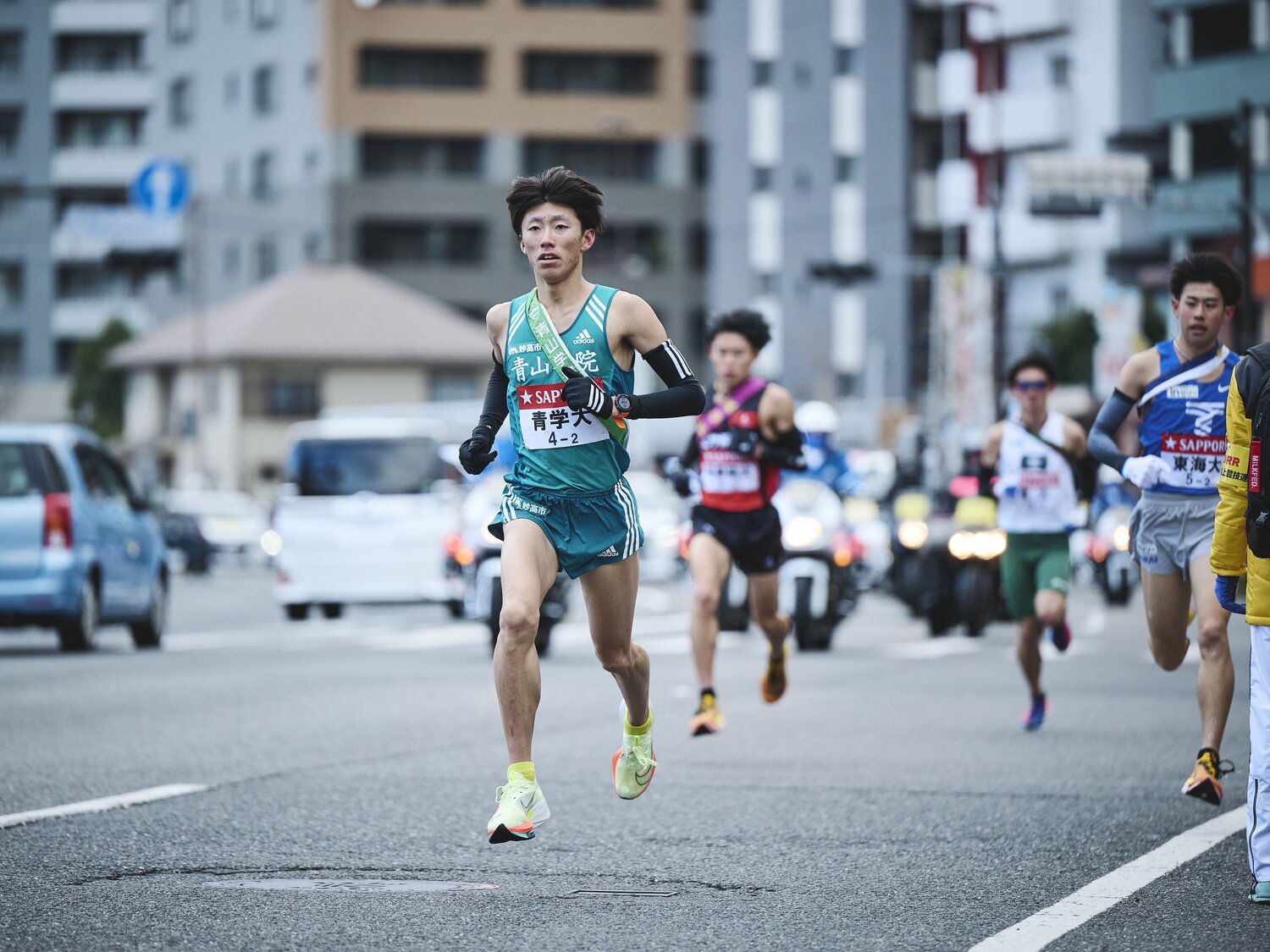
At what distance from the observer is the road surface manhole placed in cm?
683

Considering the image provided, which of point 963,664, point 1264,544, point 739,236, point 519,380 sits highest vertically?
point 739,236

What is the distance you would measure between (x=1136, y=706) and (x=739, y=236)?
67158 mm

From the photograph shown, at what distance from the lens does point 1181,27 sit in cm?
5569

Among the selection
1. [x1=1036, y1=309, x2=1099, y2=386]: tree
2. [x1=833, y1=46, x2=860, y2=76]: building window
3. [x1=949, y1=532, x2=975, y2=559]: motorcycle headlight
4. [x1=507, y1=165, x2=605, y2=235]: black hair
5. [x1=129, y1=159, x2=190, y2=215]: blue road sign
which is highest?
[x1=833, y1=46, x2=860, y2=76]: building window

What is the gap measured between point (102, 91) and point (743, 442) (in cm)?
9253

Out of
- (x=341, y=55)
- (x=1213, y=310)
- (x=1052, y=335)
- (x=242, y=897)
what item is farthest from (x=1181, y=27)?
(x=242, y=897)

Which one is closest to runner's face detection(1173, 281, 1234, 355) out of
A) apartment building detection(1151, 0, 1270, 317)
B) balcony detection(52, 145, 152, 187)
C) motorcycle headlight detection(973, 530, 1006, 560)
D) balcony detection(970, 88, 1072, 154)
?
motorcycle headlight detection(973, 530, 1006, 560)

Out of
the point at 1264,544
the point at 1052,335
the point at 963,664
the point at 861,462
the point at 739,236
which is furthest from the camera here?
the point at 739,236

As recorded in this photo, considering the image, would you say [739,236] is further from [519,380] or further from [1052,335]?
[519,380]

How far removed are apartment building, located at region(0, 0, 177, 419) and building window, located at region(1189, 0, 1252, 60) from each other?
181ft

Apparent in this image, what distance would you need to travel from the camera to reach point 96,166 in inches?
3947

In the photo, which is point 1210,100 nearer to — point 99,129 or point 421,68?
point 421,68

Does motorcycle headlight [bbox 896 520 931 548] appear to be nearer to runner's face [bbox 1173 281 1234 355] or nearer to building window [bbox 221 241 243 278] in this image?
runner's face [bbox 1173 281 1234 355]

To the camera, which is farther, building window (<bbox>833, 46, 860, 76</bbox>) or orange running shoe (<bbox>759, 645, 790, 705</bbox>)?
building window (<bbox>833, 46, 860, 76</bbox>)
